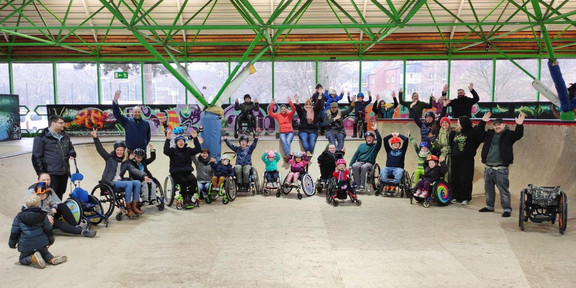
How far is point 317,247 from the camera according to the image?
5.72m

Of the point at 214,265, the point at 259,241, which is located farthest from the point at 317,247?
the point at 214,265

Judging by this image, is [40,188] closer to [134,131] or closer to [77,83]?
[134,131]

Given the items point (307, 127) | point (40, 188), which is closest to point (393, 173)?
point (307, 127)

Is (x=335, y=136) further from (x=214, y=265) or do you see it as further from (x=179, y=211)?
(x=214, y=265)

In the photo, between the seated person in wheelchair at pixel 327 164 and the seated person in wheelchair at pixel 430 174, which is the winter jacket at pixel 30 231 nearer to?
the seated person in wheelchair at pixel 327 164

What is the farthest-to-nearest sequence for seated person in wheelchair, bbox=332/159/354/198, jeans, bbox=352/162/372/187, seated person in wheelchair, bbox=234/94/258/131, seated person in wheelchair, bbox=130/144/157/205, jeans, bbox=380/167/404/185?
seated person in wheelchair, bbox=234/94/258/131 → jeans, bbox=352/162/372/187 → jeans, bbox=380/167/404/185 → seated person in wheelchair, bbox=332/159/354/198 → seated person in wheelchair, bbox=130/144/157/205

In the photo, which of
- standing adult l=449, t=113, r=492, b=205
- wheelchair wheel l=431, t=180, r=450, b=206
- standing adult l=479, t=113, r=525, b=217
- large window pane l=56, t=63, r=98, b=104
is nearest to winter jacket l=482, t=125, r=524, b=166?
standing adult l=479, t=113, r=525, b=217

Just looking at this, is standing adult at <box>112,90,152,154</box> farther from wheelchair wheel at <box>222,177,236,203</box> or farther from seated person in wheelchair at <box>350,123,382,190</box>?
seated person in wheelchair at <box>350,123,382,190</box>

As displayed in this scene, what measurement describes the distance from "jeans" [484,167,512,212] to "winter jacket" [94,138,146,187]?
20.0ft

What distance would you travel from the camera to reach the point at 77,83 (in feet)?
63.4

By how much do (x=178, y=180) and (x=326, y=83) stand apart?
39.7 ft

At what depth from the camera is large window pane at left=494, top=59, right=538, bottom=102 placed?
19.2 m

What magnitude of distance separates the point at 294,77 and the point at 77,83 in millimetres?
9520

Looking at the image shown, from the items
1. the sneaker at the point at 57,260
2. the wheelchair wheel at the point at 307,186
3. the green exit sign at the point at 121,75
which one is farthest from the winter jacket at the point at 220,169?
the green exit sign at the point at 121,75
